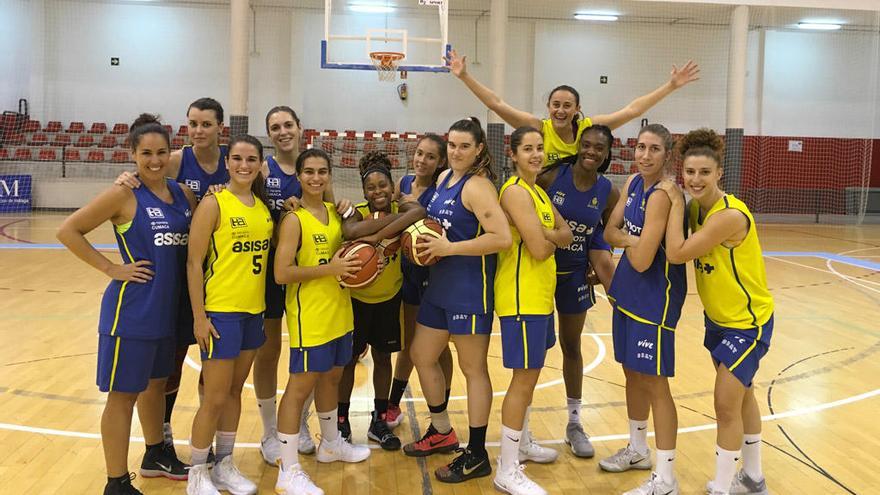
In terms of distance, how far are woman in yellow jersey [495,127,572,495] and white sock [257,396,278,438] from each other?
131cm

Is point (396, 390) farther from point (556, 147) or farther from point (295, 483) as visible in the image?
point (556, 147)

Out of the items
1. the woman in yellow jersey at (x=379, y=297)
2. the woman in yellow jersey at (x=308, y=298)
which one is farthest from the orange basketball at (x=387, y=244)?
the woman in yellow jersey at (x=308, y=298)

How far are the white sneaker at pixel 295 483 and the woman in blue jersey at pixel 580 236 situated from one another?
1242mm

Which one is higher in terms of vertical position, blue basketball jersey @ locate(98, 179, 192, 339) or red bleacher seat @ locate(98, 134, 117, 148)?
red bleacher seat @ locate(98, 134, 117, 148)

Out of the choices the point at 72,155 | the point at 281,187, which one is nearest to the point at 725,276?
the point at 281,187

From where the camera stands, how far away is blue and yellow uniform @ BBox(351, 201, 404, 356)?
411 cm

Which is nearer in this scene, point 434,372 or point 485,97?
point 434,372

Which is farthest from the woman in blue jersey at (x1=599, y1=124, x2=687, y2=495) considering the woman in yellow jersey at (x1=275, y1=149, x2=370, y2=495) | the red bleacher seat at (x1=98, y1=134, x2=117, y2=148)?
the red bleacher seat at (x1=98, y1=134, x2=117, y2=148)

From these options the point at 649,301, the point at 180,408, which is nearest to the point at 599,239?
the point at 649,301

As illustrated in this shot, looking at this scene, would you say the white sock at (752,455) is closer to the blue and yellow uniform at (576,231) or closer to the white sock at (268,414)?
the blue and yellow uniform at (576,231)

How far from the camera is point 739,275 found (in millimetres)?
3379

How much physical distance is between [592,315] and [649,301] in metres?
4.58

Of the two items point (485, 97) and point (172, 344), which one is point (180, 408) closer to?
point (172, 344)

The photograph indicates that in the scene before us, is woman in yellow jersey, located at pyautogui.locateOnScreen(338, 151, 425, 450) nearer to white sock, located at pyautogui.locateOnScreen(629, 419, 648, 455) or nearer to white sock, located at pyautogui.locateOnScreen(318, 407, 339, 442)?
white sock, located at pyautogui.locateOnScreen(318, 407, 339, 442)
